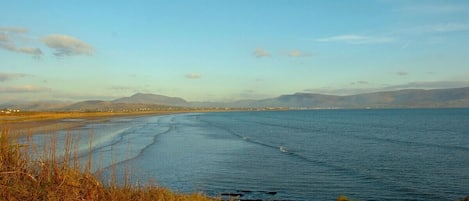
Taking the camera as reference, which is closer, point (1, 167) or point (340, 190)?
point (1, 167)

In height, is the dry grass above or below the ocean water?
above

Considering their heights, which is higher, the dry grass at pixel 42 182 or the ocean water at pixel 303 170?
the dry grass at pixel 42 182

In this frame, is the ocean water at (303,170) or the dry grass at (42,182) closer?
the dry grass at (42,182)

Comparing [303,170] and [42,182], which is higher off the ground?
[42,182]

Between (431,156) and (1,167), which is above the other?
(1,167)

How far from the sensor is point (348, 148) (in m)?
41.1

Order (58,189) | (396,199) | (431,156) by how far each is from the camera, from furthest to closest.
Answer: (431,156) → (396,199) → (58,189)

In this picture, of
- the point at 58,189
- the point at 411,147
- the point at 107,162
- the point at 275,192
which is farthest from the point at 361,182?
the point at 411,147

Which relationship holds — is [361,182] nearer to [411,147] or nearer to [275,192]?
[275,192]

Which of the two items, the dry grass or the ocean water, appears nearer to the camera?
the dry grass

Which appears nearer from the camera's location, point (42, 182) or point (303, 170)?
point (42, 182)

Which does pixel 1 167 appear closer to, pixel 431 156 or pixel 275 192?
pixel 275 192

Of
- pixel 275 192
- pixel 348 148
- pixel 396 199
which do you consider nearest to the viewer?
pixel 396 199

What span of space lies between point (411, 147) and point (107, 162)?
29009 mm
